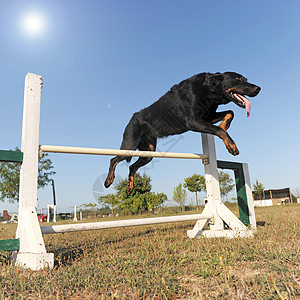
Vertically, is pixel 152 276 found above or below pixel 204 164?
below

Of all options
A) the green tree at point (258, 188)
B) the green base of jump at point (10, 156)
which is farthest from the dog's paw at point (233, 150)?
the green tree at point (258, 188)

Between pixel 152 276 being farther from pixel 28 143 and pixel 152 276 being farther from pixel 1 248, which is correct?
pixel 28 143

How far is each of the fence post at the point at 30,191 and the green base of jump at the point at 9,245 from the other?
0.11ft

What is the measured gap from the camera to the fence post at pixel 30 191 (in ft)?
6.18

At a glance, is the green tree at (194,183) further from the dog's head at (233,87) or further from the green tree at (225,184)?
the dog's head at (233,87)

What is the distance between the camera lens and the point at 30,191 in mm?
2119

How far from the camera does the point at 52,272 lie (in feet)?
5.57

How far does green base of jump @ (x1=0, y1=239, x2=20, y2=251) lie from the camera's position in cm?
194

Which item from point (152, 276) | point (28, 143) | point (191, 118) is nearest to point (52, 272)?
point (152, 276)

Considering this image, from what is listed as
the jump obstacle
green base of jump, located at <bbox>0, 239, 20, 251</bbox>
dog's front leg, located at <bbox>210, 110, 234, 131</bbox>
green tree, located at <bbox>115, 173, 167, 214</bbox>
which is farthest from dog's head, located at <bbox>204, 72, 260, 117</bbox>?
green tree, located at <bbox>115, 173, 167, 214</bbox>

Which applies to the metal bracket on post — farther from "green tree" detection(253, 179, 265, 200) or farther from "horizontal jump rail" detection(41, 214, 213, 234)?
"green tree" detection(253, 179, 265, 200)

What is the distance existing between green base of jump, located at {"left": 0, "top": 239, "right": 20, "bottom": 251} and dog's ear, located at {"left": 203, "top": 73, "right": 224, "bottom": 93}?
270 centimetres

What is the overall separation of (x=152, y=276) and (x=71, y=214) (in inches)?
907

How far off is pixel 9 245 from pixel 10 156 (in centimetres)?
71
